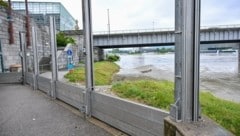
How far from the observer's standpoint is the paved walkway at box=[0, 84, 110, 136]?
468cm

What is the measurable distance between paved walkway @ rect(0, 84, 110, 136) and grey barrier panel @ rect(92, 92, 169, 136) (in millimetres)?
320

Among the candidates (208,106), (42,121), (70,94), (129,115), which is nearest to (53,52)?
(70,94)

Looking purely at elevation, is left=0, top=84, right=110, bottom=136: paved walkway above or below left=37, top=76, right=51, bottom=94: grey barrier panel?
below

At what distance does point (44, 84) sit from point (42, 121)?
13.9 feet

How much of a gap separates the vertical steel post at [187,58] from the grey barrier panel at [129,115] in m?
0.44

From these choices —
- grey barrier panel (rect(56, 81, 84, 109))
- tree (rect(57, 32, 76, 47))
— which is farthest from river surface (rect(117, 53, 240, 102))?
tree (rect(57, 32, 76, 47))

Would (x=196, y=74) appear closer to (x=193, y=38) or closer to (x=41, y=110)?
(x=193, y=38)

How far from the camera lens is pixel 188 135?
2516mm

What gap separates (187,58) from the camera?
2.86m

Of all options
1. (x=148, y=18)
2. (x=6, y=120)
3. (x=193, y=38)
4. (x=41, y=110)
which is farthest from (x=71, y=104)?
(x=193, y=38)

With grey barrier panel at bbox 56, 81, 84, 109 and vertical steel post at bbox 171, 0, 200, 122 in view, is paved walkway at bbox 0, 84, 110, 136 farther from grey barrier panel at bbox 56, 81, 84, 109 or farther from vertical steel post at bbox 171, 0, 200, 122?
vertical steel post at bbox 171, 0, 200, 122

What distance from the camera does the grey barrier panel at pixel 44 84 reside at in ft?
29.0

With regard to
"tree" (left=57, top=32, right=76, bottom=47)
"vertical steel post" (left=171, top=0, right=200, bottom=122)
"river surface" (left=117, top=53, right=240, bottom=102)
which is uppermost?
"tree" (left=57, top=32, right=76, bottom=47)

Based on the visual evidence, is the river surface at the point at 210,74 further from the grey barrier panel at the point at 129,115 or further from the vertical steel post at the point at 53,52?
the vertical steel post at the point at 53,52
